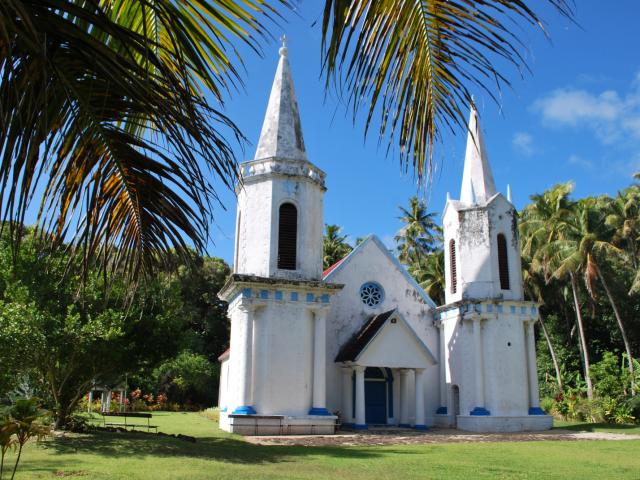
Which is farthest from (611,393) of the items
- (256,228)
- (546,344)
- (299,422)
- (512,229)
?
(256,228)

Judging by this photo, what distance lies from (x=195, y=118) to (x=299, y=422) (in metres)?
19.2

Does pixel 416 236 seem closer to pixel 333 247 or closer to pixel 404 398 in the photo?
pixel 333 247

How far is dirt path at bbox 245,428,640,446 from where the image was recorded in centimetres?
1855

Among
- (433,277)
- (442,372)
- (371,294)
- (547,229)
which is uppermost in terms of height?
(547,229)

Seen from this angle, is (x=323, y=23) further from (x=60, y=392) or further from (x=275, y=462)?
(x=60, y=392)

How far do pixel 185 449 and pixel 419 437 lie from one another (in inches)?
359

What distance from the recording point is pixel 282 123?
80.1 feet

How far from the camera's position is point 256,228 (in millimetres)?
23047

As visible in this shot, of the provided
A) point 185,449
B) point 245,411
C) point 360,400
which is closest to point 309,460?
point 185,449

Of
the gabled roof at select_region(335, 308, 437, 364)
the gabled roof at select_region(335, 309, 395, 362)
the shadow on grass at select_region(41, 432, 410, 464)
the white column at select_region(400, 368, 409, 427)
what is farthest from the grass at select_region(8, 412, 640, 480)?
the white column at select_region(400, 368, 409, 427)

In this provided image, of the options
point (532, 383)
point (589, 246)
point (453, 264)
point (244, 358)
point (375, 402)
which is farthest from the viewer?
point (589, 246)

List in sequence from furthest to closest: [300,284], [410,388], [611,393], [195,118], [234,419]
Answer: [611,393]
[410,388]
[300,284]
[234,419]
[195,118]

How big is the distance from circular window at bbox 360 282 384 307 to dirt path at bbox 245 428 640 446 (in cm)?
605

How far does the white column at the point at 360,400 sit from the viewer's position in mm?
23000
